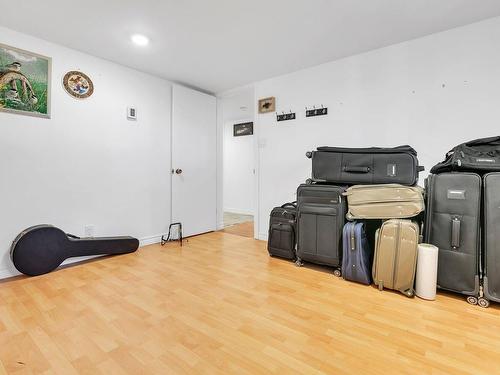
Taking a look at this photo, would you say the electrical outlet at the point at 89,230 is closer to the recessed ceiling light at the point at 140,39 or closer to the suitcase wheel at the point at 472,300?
the recessed ceiling light at the point at 140,39

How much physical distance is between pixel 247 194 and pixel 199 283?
391 centimetres

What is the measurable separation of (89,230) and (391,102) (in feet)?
11.4

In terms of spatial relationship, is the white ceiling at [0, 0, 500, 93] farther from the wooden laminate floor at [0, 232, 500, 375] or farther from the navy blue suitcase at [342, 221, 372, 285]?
the wooden laminate floor at [0, 232, 500, 375]

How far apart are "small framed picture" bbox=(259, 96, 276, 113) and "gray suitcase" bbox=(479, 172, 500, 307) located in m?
2.37

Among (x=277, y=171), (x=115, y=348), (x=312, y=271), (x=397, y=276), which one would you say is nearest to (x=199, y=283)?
(x=115, y=348)

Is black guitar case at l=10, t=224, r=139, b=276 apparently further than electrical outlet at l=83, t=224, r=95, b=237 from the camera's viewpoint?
No

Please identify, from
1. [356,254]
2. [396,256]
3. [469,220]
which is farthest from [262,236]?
[469,220]

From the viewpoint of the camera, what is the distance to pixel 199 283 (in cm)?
214

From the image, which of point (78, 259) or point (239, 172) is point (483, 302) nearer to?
point (78, 259)

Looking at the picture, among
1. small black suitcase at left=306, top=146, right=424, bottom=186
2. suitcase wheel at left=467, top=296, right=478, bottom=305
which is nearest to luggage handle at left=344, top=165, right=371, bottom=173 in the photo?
small black suitcase at left=306, top=146, right=424, bottom=186

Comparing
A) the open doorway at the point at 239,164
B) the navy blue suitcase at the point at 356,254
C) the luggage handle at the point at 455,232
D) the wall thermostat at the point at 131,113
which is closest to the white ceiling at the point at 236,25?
the wall thermostat at the point at 131,113

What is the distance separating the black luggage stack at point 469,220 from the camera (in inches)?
68.8

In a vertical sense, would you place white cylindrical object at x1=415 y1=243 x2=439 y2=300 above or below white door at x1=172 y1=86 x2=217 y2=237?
below

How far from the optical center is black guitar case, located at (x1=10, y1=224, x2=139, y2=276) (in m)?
2.21
